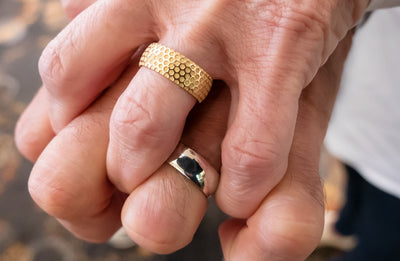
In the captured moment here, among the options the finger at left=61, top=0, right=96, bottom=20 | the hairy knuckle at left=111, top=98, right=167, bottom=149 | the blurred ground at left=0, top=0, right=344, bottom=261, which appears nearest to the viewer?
the hairy knuckle at left=111, top=98, right=167, bottom=149

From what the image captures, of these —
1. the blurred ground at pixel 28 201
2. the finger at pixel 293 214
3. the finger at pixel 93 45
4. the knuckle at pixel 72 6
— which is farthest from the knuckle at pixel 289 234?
the blurred ground at pixel 28 201

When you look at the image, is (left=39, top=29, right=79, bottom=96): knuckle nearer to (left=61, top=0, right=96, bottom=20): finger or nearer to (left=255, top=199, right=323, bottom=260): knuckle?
(left=61, top=0, right=96, bottom=20): finger

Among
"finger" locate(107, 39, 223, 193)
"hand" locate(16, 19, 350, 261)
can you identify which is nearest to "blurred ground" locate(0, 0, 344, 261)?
"hand" locate(16, 19, 350, 261)

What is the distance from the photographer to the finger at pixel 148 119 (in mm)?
347

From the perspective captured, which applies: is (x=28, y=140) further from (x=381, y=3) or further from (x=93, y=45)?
(x=381, y=3)

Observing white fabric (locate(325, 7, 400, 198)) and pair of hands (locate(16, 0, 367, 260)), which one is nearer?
pair of hands (locate(16, 0, 367, 260))

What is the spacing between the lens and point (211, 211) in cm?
110

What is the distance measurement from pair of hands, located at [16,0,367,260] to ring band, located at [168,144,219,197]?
0.03ft

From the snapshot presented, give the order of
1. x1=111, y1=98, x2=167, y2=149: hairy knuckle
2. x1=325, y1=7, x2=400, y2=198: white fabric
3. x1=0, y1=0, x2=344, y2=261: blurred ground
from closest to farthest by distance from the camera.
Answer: x1=111, y1=98, x2=167, y2=149: hairy knuckle → x1=325, y1=7, x2=400, y2=198: white fabric → x1=0, y1=0, x2=344, y2=261: blurred ground

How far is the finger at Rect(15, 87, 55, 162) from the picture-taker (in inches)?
19.5

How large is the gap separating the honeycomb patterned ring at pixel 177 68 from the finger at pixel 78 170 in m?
0.09

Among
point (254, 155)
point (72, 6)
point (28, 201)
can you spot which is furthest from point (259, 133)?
point (28, 201)

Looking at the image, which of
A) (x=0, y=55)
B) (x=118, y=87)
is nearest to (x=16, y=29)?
(x=0, y=55)

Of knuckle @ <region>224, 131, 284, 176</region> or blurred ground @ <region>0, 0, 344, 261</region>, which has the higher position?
knuckle @ <region>224, 131, 284, 176</region>
